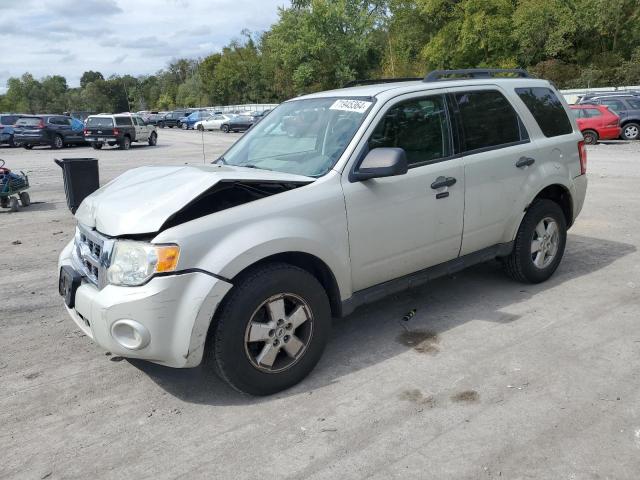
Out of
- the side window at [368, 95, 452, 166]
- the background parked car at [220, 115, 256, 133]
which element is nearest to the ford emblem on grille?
the side window at [368, 95, 452, 166]

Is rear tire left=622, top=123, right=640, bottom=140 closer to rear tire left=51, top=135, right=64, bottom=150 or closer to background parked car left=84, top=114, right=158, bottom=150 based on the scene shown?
background parked car left=84, top=114, right=158, bottom=150

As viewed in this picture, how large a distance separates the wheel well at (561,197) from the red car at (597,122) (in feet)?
56.7

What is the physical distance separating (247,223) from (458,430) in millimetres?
1654

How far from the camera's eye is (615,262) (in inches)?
241

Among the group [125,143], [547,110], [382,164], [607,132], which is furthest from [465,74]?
[125,143]

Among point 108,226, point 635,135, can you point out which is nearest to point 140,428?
point 108,226

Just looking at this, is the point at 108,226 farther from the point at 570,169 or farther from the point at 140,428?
the point at 570,169

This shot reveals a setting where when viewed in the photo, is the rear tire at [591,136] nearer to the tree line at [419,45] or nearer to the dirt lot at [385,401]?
the dirt lot at [385,401]

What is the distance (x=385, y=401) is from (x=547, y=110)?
3.38 metres

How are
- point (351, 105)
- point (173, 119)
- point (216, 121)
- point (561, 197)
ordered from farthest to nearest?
point (173, 119) < point (216, 121) < point (561, 197) < point (351, 105)

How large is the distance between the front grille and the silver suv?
2 centimetres

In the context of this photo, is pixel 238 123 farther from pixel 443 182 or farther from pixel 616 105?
pixel 443 182

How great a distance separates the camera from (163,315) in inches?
125

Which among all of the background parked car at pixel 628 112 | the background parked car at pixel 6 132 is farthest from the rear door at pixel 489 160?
the background parked car at pixel 6 132
